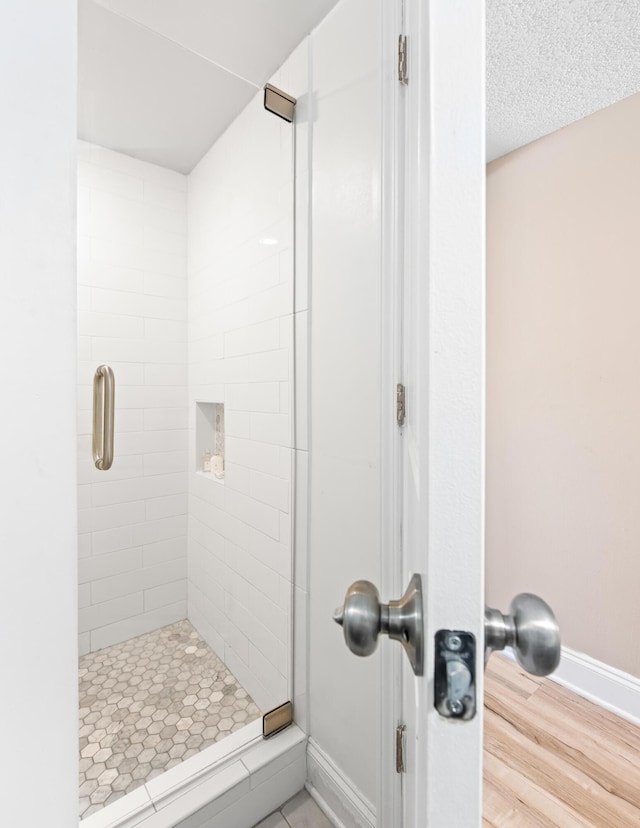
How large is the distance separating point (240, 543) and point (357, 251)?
3.70ft

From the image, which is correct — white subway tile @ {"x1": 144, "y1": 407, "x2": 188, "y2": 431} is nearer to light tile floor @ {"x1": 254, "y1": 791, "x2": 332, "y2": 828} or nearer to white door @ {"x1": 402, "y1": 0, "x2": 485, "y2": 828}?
light tile floor @ {"x1": 254, "y1": 791, "x2": 332, "y2": 828}

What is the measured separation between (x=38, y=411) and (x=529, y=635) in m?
0.61

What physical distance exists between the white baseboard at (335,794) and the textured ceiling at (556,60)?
7.01ft

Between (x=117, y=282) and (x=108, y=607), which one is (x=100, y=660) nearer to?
(x=108, y=607)

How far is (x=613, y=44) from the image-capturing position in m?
1.20

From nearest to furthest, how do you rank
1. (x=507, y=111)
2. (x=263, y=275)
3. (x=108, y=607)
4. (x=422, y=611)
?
→ (x=422, y=611)
(x=263, y=275)
(x=507, y=111)
(x=108, y=607)

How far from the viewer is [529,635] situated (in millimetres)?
271

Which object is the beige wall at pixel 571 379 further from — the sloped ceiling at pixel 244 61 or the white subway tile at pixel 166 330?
the white subway tile at pixel 166 330

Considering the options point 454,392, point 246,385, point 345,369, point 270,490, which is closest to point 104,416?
point 246,385

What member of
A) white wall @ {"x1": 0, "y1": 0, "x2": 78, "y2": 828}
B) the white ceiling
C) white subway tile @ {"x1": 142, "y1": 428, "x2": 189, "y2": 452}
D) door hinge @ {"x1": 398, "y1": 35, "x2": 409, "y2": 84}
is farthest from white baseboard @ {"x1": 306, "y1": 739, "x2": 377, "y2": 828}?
the white ceiling

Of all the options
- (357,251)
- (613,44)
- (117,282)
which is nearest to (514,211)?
(613,44)

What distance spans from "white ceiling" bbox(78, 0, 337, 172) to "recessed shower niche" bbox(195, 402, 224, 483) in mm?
1118

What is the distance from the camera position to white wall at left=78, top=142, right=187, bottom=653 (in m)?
1.64

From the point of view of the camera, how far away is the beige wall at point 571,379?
1.44 meters
